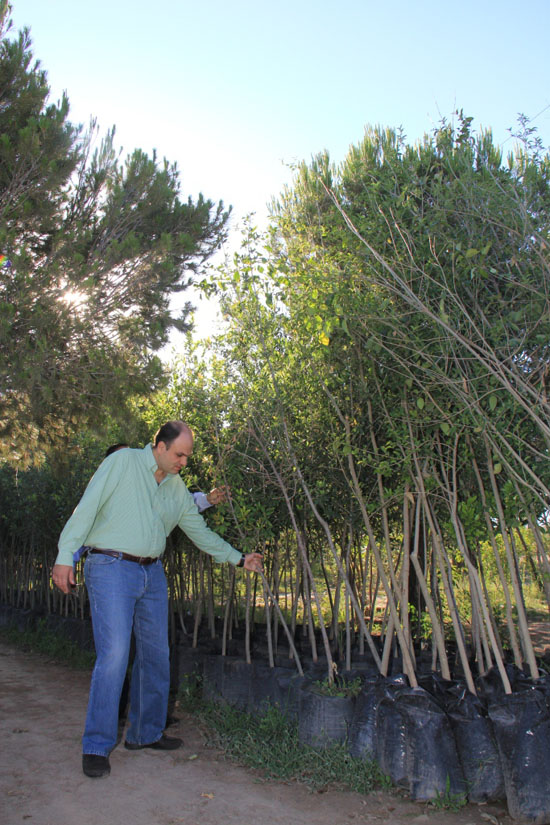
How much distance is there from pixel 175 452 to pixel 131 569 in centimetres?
64

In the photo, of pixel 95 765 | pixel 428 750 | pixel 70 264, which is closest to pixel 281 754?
pixel 428 750

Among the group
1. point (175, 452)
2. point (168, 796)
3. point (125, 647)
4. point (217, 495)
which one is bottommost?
point (168, 796)

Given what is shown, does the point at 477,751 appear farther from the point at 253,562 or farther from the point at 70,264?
the point at 70,264

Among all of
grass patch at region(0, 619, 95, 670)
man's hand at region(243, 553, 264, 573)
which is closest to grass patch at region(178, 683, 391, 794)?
man's hand at region(243, 553, 264, 573)

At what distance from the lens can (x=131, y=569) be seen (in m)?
3.28

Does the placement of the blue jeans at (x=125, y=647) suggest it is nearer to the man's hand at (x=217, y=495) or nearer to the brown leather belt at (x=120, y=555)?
the brown leather belt at (x=120, y=555)

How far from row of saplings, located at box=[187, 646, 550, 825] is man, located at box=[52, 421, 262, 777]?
809mm

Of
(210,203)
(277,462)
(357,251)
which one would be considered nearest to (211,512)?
(277,462)

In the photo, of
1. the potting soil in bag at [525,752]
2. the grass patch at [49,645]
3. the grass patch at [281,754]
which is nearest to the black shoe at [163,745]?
the grass patch at [281,754]

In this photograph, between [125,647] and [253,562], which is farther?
[253,562]

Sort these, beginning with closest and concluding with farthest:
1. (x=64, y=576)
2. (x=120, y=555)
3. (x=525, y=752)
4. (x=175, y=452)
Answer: (x=525, y=752), (x=64, y=576), (x=120, y=555), (x=175, y=452)

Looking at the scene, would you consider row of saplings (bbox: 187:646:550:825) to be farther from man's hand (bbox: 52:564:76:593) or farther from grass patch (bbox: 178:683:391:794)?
man's hand (bbox: 52:564:76:593)

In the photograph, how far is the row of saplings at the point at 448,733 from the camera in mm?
2723

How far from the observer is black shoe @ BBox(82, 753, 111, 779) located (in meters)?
3.03
